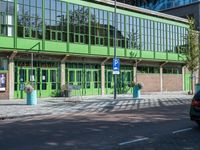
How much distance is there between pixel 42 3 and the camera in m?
37.6

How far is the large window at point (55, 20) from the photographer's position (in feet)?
124

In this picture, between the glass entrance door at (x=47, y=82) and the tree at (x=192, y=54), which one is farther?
the tree at (x=192, y=54)

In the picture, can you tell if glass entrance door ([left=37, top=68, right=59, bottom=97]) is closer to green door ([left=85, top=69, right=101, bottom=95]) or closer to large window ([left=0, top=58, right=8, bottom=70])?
large window ([left=0, top=58, right=8, bottom=70])

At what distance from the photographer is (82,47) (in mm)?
41062

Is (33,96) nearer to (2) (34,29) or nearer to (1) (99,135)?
(2) (34,29)

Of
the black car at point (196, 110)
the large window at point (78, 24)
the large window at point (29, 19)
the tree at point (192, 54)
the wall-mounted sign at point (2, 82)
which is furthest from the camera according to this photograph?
the tree at point (192, 54)

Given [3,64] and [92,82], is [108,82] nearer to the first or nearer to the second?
[92,82]

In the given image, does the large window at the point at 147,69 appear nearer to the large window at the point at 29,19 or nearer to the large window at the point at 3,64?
the large window at the point at 29,19

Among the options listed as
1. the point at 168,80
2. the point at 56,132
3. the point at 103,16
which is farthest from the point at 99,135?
the point at 168,80

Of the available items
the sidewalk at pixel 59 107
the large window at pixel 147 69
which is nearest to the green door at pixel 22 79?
the sidewalk at pixel 59 107

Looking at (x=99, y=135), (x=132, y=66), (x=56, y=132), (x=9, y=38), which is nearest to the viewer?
(x=99, y=135)

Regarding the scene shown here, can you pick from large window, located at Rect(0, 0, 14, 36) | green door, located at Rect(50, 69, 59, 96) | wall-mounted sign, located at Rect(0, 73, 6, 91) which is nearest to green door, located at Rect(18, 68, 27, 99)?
wall-mounted sign, located at Rect(0, 73, 6, 91)

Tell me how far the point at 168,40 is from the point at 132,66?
917 cm

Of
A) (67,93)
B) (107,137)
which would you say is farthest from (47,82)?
(107,137)
